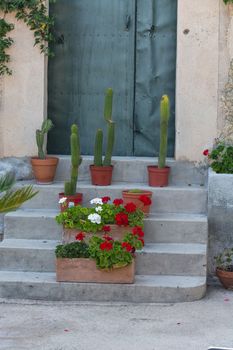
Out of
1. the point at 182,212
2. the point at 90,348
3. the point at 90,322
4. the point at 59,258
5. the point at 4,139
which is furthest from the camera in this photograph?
the point at 4,139

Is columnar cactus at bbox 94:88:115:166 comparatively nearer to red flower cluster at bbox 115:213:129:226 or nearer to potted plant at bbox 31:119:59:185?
potted plant at bbox 31:119:59:185

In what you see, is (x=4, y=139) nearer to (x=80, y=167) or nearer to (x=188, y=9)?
(x=80, y=167)

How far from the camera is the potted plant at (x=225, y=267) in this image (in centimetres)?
796

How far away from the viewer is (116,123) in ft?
30.9

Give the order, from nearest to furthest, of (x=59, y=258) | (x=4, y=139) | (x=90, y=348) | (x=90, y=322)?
1. (x=90, y=348)
2. (x=90, y=322)
3. (x=59, y=258)
4. (x=4, y=139)

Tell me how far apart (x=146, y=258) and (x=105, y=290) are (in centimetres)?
54

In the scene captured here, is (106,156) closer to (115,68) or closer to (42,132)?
(42,132)

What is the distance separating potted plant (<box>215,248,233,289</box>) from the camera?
7957 mm

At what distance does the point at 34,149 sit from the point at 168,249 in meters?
1.99

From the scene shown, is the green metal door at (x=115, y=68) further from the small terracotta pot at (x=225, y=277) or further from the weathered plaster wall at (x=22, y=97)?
the small terracotta pot at (x=225, y=277)

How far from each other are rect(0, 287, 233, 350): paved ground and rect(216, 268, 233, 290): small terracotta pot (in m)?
0.19

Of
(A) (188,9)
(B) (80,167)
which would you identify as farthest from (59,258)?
(A) (188,9)

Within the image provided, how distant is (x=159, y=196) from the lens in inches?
338

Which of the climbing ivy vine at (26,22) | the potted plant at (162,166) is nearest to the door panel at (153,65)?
the potted plant at (162,166)
